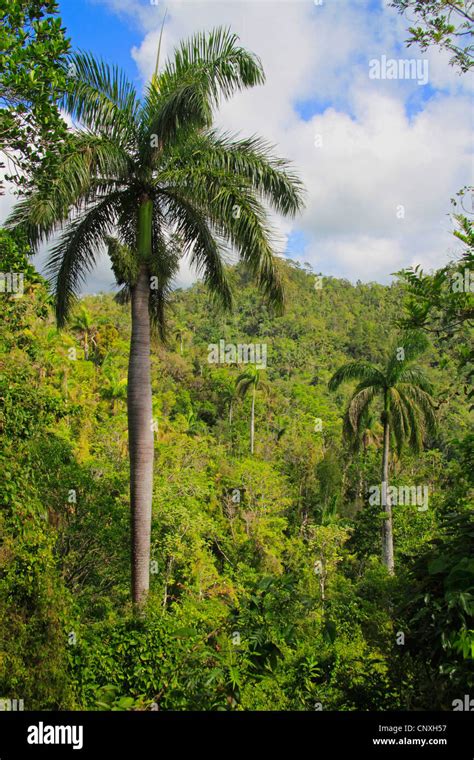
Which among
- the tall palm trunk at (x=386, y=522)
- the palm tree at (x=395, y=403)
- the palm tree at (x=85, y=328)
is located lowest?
the tall palm trunk at (x=386, y=522)

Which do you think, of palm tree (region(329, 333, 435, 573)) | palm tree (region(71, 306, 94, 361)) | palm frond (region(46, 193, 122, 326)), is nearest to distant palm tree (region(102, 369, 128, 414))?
palm tree (region(71, 306, 94, 361))

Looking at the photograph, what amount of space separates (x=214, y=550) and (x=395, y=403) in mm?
9869

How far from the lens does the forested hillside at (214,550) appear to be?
10.8 feet

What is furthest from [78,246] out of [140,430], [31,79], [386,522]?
[386,522]

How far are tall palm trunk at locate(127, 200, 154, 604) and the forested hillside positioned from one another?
0.80m

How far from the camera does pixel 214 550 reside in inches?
837

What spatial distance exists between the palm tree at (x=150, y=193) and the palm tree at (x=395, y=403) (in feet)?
29.9

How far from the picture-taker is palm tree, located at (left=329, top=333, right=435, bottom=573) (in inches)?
622
